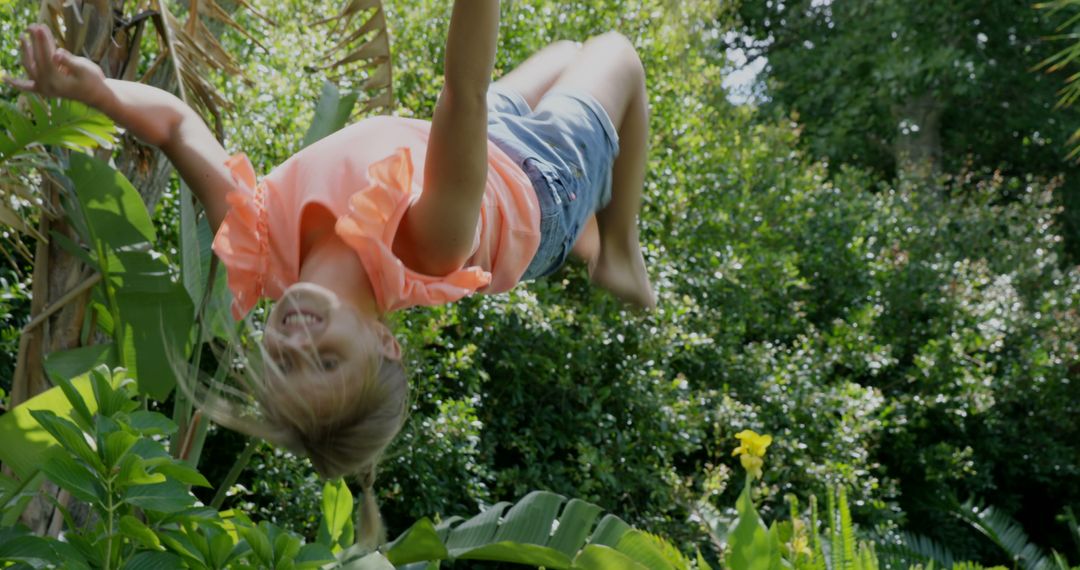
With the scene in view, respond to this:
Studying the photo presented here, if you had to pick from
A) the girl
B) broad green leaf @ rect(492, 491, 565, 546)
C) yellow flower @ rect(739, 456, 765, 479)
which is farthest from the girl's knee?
broad green leaf @ rect(492, 491, 565, 546)

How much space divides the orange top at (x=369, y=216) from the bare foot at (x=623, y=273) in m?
0.64

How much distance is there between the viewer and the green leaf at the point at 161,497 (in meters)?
2.46

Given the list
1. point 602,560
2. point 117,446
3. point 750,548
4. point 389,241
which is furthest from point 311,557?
point 750,548

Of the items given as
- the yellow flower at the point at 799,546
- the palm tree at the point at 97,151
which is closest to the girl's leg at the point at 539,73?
the palm tree at the point at 97,151

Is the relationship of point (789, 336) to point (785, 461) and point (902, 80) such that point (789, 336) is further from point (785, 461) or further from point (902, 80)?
point (902, 80)

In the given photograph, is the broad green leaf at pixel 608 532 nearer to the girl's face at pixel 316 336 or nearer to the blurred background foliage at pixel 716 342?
the blurred background foliage at pixel 716 342

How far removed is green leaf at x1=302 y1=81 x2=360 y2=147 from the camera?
142 inches

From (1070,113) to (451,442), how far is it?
30.5 feet

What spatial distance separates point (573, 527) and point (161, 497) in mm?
1361

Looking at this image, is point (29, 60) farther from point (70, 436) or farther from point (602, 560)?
point (602, 560)

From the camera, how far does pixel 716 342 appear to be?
20.5ft

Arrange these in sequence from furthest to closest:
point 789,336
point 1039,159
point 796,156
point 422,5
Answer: point 1039,159 < point 796,156 < point 789,336 < point 422,5

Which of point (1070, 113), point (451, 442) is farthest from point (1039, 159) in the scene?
point (451, 442)

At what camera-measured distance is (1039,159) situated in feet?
40.8
